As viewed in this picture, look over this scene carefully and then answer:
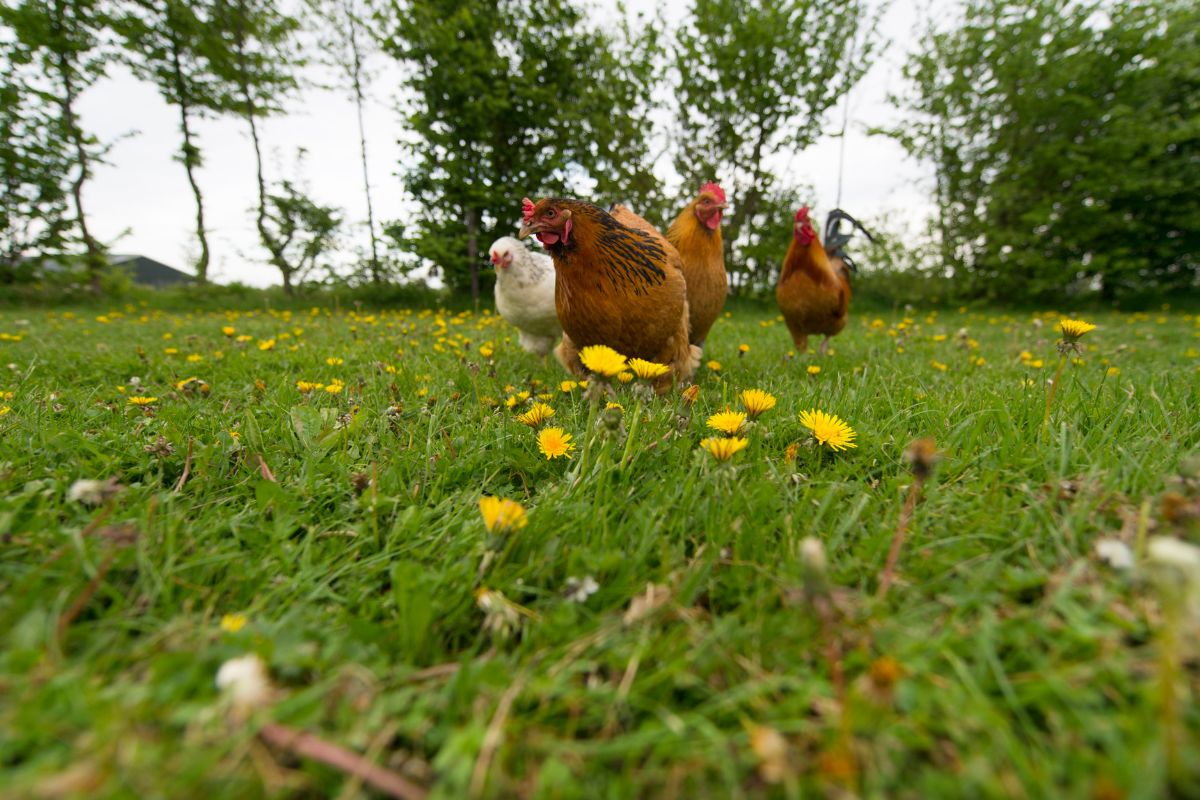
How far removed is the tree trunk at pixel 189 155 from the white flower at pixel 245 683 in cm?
1536

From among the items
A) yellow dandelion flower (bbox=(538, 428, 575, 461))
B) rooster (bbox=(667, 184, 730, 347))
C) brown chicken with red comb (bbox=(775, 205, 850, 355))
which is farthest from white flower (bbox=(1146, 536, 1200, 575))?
brown chicken with red comb (bbox=(775, 205, 850, 355))

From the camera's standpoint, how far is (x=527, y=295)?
3.95 m

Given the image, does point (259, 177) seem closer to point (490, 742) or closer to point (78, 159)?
point (78, 159)

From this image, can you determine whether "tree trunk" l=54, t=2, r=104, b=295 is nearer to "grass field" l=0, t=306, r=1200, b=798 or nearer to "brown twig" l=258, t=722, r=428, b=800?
"grass field" l=0, t=306, r=1200, b=798

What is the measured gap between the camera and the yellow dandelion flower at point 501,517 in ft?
3.10

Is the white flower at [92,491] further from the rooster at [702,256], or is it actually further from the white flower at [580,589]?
the rooster at [702,256]

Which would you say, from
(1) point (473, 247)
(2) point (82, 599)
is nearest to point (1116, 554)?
(2) point (82, 599)

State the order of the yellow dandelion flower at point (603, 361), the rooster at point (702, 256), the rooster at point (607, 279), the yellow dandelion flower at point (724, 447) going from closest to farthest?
the yellow dandelion flower at point (724, 447) → the yellow dandelion flower at point (603, 361) → the rooster at point (607, 279) → the rooster at point (702, 256)

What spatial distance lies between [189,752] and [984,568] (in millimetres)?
1244

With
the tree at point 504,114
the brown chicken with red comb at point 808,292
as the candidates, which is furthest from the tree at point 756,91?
the brown chicken with red comb at point 808,292

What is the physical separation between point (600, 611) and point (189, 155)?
55.4 ft

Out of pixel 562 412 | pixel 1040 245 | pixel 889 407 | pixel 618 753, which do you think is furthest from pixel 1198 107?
pixel 618 753

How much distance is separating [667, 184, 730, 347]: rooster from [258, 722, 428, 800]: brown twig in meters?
2.87

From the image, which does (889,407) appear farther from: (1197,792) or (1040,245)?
(1040,245)
